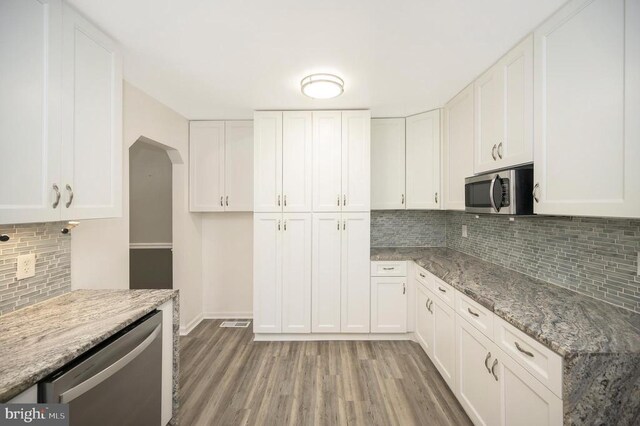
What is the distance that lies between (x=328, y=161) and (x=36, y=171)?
84.0 inches

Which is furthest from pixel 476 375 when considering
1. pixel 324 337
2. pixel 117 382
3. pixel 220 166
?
pixel 220 166

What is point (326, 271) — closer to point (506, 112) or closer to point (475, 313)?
point (475, 313)

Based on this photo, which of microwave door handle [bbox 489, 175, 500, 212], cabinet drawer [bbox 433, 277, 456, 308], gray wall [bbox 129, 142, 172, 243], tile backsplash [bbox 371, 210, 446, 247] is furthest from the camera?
gray wall [bbox 129, 142, 172, 243]

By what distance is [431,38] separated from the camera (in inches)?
62.9

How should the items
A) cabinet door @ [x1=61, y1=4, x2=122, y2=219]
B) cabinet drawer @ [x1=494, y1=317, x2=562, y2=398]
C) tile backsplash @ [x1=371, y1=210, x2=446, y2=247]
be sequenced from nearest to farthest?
cabinet drawer @ [x1=494, y1=317, x2=562, y2=398], cabinet door @ [x1=61, y1=4, x2=122, y2=219], tile backsplash @ [x1=371, y1=210, x2=446, y2=247]

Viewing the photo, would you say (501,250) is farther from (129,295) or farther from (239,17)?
(129,295)

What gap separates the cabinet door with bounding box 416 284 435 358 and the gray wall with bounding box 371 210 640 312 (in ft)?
2.24

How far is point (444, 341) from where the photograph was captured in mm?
2072

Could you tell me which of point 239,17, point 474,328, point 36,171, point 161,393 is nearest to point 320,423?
point 161,393

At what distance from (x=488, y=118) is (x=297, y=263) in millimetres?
2114

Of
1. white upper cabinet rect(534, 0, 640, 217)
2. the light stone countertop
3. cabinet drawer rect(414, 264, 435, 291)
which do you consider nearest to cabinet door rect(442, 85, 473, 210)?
cabinet drawer rect(414, 264, 435, 291)

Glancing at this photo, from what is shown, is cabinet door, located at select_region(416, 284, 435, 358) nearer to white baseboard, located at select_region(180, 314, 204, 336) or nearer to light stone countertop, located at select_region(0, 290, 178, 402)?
light stone countertop, located at select_region(0, 290, 178, 402)

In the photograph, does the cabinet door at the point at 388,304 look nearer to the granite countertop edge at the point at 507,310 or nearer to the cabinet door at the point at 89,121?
the granite countertop edge at the point at 507,310

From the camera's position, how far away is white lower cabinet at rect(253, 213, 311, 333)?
279cm
